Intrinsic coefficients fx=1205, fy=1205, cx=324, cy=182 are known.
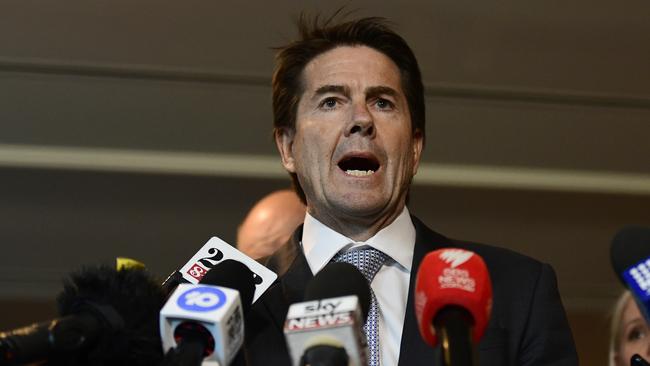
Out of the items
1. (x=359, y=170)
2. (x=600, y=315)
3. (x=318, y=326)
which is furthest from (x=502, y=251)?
(x=600, y=315)

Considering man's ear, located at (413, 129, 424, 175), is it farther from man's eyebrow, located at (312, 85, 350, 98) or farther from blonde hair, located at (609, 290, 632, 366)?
blonde hair, located at (609, 290, 632, 366)

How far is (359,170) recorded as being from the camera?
220cm

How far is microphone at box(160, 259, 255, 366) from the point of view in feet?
4.50

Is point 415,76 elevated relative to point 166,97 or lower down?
elevated

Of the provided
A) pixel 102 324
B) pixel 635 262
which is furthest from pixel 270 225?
pixel 635 262

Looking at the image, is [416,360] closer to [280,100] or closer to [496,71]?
[280,100]

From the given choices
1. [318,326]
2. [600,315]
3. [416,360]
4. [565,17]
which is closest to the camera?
[318,326]

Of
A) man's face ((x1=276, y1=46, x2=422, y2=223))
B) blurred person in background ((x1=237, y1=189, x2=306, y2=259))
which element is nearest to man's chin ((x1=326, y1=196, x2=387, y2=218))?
man's face ((x1=276, y1=46, x2=422, y2=223))

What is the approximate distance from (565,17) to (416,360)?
2.13 m

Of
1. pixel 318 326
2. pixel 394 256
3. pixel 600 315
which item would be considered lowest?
pixel 600 315

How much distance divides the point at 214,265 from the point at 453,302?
0.68 metres

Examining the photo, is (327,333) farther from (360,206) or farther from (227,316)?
(360,206)

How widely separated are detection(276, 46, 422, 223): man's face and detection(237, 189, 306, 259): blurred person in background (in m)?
1.00

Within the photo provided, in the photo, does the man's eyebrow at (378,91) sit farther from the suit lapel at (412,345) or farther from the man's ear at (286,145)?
the suit lapel at (412,345)
